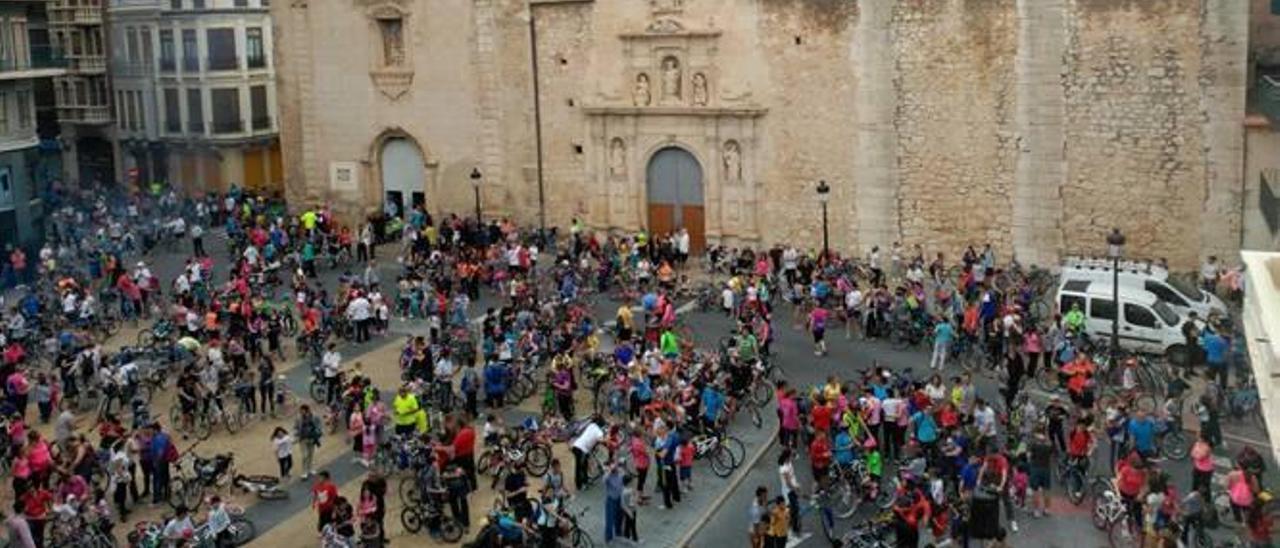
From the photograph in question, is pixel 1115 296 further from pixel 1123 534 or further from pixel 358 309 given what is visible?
pixel 358 309

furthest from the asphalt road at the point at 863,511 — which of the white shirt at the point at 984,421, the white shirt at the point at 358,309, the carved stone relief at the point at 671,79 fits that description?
Result: the carved stone relief at the point at 671,79

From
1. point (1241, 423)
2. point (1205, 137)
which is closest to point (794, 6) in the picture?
point (1205, 137)

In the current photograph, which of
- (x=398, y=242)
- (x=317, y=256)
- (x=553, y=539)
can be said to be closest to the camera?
(x=553, y=539)

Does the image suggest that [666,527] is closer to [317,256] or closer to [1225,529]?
[1225,529]

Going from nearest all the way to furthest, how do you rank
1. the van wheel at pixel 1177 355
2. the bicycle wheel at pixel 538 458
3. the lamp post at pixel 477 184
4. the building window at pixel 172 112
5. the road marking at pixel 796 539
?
the road marking at pixel 796 539 → the bicycle wheel at pixel 538 458 → the van wheel at pixel 1177 355 → the lamp post at pixel 477 184 → the building window at pixel 172 112

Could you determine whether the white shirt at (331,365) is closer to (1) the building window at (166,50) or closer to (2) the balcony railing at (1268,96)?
(2) the balcony railing at (1268,96)

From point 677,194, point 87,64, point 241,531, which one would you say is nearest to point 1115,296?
point 677,194

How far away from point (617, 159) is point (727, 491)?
807 inches

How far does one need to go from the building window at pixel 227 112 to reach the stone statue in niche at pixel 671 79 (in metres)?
23.3

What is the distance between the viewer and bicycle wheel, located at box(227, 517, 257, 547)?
22047mm

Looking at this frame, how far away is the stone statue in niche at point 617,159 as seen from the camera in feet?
141

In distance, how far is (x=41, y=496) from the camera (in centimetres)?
2219

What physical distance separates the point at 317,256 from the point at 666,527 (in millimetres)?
23370

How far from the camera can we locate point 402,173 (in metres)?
47.8
